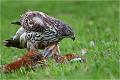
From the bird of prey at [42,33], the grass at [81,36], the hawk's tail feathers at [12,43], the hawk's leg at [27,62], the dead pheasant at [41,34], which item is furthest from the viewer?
the hawk's tail feathers at [12,43]

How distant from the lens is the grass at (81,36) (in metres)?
Result: 8.30

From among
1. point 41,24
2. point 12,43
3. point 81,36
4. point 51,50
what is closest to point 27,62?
point 51,50

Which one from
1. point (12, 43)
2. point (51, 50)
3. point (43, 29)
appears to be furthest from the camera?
point (12, 43)

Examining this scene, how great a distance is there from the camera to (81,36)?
57.2ft

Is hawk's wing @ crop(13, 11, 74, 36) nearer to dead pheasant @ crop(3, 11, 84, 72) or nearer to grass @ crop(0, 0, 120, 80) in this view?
dead pheasant @ crop(3, 11, 84, 72)

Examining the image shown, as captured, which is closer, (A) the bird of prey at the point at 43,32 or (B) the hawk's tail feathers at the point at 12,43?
(A) the bird of prey at the point at 43,32

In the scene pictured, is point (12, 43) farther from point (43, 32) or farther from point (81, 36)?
point (81, 36)

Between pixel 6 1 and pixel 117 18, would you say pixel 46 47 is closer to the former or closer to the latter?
pixel 117 18

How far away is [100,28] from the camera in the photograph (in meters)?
19.9

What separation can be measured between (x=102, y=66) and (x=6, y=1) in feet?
71.4

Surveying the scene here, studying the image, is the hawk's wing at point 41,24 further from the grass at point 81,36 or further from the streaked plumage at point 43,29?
the grass at point 81,36

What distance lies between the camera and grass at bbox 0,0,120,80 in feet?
27.2

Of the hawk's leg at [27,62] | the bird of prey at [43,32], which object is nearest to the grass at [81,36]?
the hawk's leg at [27,62]

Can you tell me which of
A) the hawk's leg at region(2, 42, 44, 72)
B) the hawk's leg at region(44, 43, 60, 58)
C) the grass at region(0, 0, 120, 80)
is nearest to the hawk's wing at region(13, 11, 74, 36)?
the hawk's leg at region(44, 43, 60, 58)
